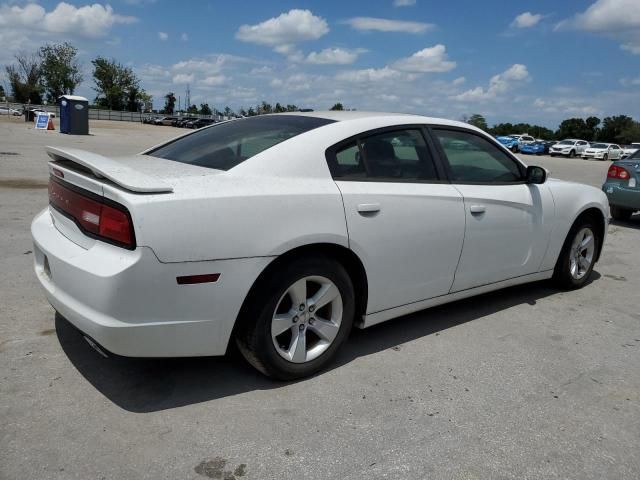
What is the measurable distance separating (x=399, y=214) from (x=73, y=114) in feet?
86.5

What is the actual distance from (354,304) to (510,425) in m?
1.09

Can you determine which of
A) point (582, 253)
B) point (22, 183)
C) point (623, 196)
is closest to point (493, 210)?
point (582, 253)

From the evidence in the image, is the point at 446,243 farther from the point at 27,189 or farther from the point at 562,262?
the point at 27,189

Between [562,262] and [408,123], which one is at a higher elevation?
[408,123]

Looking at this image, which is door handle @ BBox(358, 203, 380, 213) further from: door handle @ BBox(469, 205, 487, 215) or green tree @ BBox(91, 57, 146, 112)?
green tree @ BBox(91, 57, 146, 112)

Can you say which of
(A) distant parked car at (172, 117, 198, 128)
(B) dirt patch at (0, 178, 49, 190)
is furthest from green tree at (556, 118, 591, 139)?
(B) dirt patch at (0, 178, 49, 190)

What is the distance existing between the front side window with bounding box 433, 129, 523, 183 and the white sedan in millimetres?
14

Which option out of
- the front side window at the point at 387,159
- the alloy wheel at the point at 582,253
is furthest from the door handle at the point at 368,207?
the alloy wheel at the point at 582,253

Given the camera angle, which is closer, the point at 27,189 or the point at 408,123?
the point at 408,123

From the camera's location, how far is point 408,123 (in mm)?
3803

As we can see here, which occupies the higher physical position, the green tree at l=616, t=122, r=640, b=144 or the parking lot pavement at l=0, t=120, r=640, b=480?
the green tree at l=616, t=122, r=640, b=144

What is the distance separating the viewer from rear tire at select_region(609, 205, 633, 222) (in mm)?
9770

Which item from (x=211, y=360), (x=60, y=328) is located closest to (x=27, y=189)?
(x=60, y=328)

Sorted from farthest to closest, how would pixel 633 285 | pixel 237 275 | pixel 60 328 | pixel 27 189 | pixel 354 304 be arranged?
pixel 27 189
pixel 633 285
pixel 60 328
pixel 354 304
pixel 237 275
